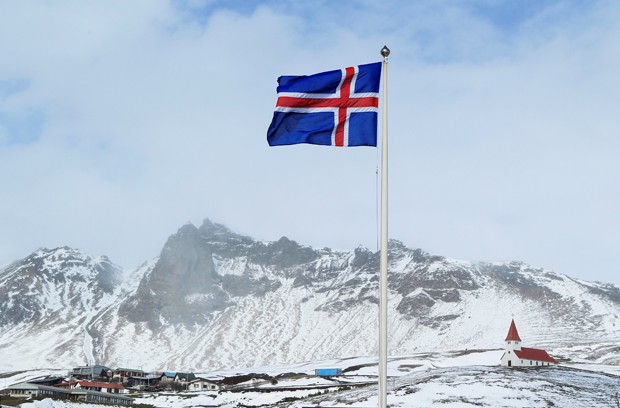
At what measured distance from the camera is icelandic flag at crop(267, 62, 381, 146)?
80.1 feet

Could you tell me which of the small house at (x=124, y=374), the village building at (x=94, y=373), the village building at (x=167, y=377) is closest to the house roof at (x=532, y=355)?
the village building at (x=167, y=377)

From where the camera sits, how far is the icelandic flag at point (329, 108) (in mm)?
24422

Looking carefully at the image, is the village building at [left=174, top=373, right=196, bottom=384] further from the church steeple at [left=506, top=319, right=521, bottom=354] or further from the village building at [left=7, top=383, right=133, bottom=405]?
the church steeple at [left=506, top=319, right=521, bottom=354]

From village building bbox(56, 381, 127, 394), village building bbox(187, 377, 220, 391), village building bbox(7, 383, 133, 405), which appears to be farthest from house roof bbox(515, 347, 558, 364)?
village building bbox(56, 381, 127, 394)

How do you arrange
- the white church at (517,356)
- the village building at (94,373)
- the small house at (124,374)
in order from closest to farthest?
the white church at (517,356)
the small house at (124,374)
the village building at (94,373)

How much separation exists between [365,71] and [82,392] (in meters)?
113

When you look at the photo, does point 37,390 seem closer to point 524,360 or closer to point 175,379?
point 175,379

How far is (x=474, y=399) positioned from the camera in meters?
81.4

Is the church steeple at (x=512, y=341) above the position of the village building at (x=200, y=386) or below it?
above

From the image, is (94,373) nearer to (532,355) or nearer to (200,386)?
(200,386)

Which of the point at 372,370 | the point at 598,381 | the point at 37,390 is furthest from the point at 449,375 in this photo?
the point at 372,370

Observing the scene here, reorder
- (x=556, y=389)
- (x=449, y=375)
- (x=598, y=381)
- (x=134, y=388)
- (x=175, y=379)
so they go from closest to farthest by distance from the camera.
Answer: (x=556, y=389) < (x=598, y=381) < (x=449, y=375) < (x=134, y=388) < (x=175, y=379)

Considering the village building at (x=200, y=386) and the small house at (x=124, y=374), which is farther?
the small house at (x=124, y=374)

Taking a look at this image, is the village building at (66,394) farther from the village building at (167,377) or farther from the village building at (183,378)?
the village building at (183,378)
